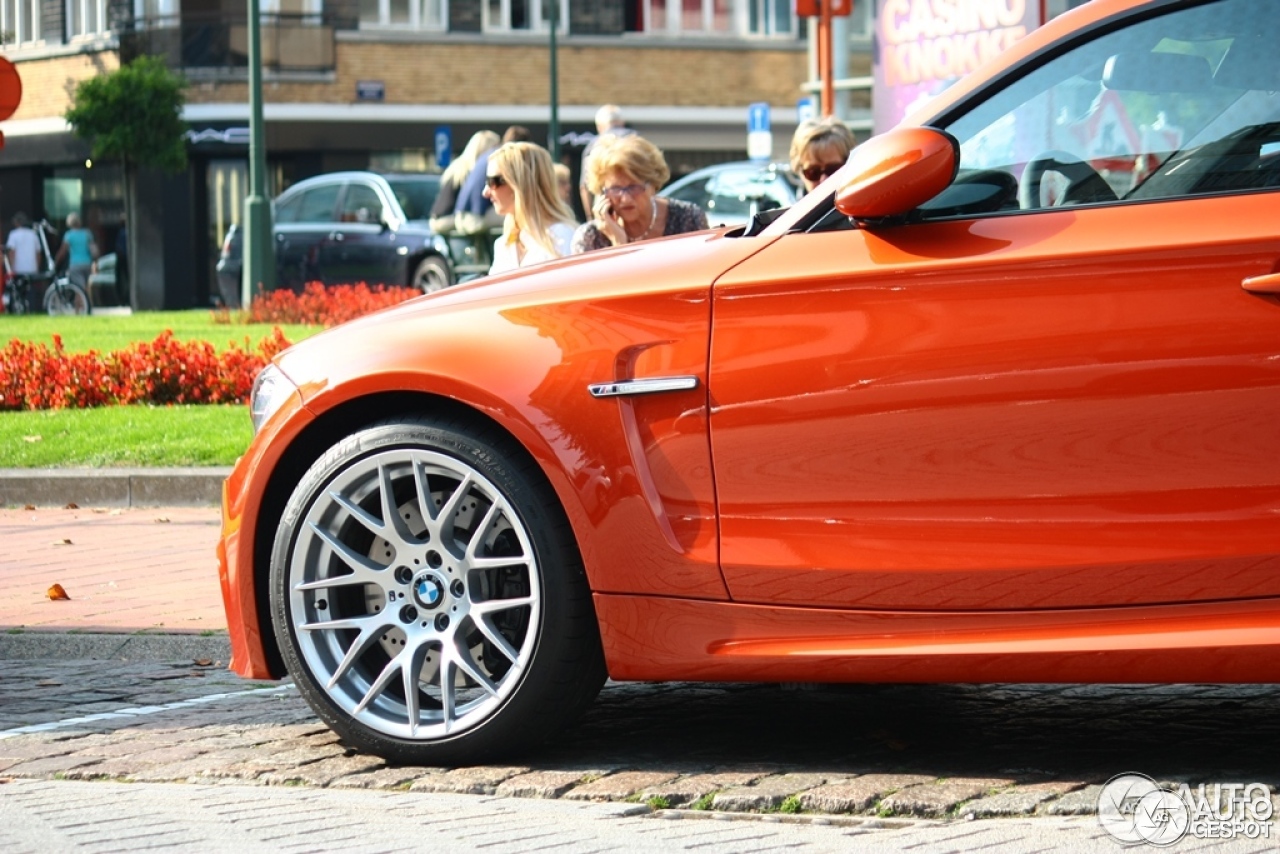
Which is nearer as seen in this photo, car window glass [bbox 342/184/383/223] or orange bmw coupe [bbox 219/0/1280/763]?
orange bmw coupe [bbox 219/0/1280/763]

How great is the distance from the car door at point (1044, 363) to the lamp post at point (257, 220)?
66.4ft

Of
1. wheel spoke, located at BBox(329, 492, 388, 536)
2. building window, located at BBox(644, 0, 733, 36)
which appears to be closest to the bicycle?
building window, located at BBox(644, 0, 733, 36)

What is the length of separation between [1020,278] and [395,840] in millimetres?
1617

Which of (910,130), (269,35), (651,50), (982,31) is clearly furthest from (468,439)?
(651,50)

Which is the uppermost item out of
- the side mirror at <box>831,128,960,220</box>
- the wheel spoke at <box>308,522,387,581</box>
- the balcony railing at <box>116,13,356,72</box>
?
the balcony railing at <box>116,13,356,72</box>

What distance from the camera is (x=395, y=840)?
4.25 metres

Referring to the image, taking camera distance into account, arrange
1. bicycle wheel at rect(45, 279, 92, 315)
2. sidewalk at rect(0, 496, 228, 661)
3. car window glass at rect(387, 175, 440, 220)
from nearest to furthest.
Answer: sidewalk at rect(0, 496, 228, 661), car window glass at rect(387, 175, 440, 220), bicycle wheel at rect(45, 279, 92, 315)

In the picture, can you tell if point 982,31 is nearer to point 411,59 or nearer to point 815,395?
point 815,395

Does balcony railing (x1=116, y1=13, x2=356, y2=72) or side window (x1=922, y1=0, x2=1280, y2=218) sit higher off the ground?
balcony railing (x1=116, y1=13, x2=356, y2=72)

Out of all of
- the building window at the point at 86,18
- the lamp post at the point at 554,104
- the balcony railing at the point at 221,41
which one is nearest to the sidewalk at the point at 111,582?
the lamp post at the point at 554,104

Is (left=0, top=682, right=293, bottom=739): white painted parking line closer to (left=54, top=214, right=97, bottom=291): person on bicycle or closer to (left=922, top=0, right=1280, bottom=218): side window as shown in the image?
(left=922, top=0, right=1280, bottom=218): side window

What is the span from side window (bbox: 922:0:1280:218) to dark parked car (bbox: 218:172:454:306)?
20.8 m

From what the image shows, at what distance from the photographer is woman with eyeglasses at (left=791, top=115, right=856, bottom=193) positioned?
8.28m

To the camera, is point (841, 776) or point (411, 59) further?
point (411, 59)
